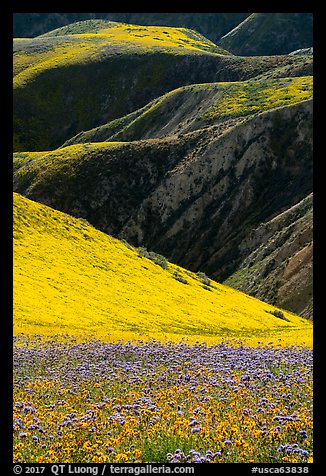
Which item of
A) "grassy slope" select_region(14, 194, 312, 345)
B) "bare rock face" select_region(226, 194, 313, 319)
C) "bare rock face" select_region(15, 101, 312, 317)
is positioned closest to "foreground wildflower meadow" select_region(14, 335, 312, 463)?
"grassy slope" select_region(14, 194, 312, 345)

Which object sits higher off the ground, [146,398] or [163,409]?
[163,409]

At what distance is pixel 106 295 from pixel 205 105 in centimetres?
8809

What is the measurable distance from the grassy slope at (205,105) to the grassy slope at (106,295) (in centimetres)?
6188

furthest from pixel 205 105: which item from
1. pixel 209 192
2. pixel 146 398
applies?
pixel 146 398

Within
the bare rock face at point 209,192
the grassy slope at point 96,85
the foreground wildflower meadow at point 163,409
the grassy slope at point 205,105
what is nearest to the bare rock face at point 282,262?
the bare rock face at point 209,192

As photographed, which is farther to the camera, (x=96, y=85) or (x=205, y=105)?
(x=96, y=85)

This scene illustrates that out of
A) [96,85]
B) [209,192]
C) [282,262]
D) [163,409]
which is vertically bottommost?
[282,262]

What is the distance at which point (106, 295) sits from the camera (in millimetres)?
38812

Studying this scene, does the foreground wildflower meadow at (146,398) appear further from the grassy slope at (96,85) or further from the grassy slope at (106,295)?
the grassy slope at (96,85)

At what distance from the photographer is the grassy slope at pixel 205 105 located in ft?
363

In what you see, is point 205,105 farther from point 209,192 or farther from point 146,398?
point 146,398

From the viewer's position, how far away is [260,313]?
46.8 metres
